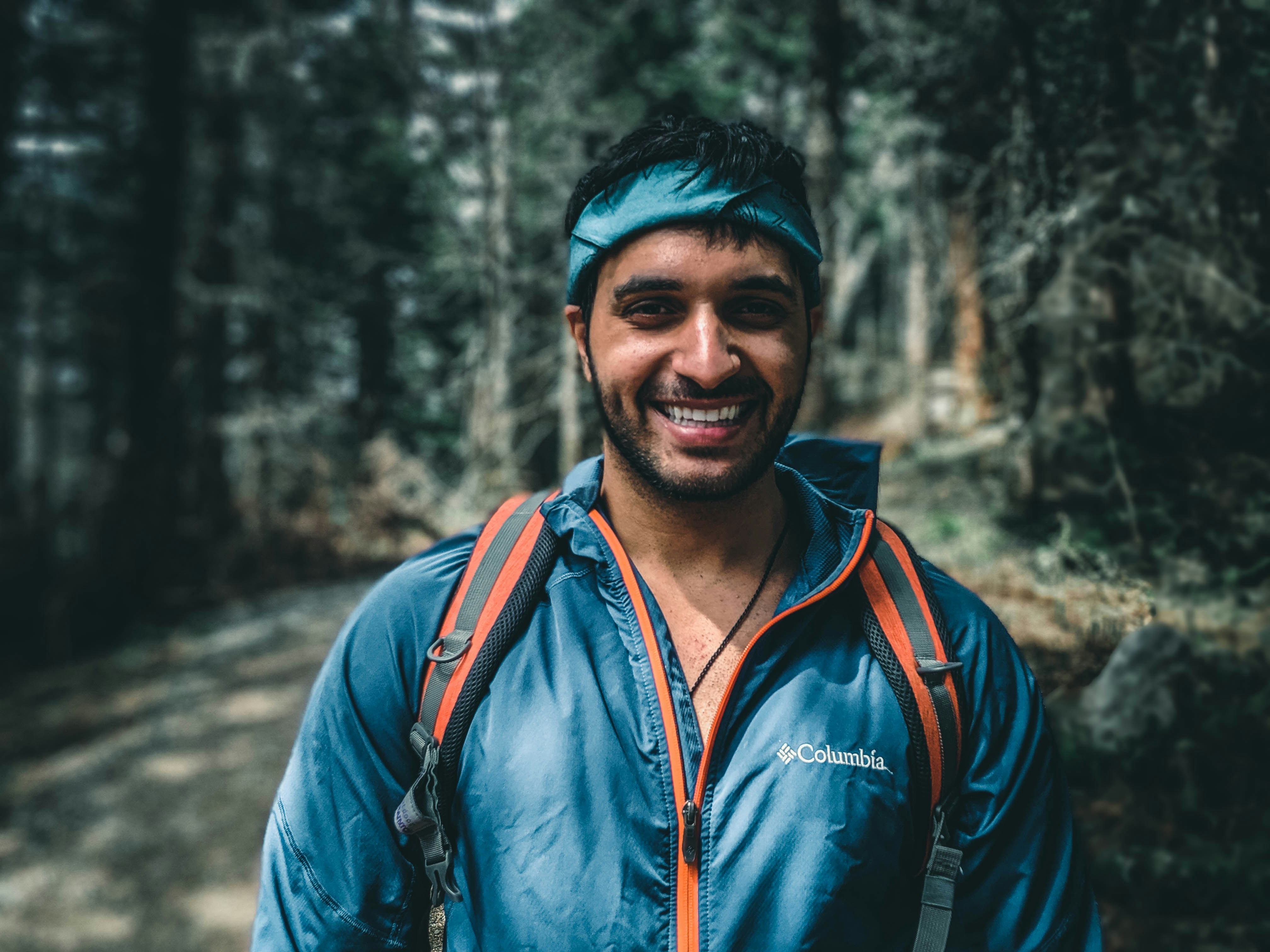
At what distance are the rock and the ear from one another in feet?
5.92

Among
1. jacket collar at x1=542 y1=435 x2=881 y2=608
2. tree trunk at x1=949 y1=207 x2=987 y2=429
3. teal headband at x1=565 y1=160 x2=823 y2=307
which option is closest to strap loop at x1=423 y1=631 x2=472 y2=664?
jacket collar at x1=542 y1=435 x2=881 y2=608

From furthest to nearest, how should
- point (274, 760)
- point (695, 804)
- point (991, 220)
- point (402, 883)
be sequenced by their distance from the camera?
point (274, 760) < point (991, 220) < point (402, 883) < point (695, 804)

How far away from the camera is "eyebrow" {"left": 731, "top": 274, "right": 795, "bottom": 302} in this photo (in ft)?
5.84

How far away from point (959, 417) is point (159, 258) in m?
12.2

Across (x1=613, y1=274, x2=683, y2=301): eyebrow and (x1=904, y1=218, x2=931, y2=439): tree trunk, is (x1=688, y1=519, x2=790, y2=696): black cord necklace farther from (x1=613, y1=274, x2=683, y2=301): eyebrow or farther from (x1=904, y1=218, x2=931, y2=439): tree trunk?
(x1=904, y1=218, x2=931, y2=439): tree trunk

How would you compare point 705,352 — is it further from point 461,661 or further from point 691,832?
point 691,832

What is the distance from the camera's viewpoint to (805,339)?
1.93 m

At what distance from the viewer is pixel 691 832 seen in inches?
60.4

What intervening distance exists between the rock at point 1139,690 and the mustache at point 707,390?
1.45 metres

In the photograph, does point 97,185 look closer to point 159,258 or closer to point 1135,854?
point 159,258

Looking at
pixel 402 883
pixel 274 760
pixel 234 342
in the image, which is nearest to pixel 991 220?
pixel 402 883

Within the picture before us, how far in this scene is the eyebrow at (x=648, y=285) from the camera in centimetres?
178

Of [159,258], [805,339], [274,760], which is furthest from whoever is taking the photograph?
[159,258]

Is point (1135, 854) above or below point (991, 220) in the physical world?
below
